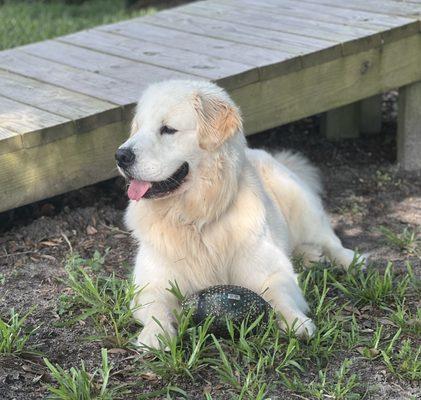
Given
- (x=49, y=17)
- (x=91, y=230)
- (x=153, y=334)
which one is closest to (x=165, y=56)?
(x=91, y=230)

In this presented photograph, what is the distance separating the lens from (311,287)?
434cm

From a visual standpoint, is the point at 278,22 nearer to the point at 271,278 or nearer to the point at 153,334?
the point at 271,278

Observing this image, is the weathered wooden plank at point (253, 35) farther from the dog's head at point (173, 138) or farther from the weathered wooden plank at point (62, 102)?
the dog's head at point (173, 138)

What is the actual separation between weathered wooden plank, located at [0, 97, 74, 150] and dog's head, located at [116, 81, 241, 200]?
31.7 inches

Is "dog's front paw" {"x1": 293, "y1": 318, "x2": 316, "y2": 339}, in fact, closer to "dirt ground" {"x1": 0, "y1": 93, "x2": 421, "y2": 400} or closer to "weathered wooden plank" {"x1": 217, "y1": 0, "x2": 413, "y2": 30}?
"dirt ground" {"x1": 0, "y1": 93, "x2": 421, "y2": 400}

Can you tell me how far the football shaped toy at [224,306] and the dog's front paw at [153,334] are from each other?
0.38ft

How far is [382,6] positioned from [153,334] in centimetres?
338

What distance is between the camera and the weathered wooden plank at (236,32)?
541 cm

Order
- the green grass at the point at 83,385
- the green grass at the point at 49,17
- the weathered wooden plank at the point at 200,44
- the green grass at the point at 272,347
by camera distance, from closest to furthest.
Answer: the green grass at the point at 83,385
the green grass at the point at 272,347
the weathered wooden plank at the point at 200,44
the green grass at the point at 49,17

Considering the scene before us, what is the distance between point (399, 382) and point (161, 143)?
4.34ft

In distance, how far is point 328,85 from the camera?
541cm

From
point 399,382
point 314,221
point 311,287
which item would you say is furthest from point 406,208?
point 399,382

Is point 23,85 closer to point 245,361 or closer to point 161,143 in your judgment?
point 161,143

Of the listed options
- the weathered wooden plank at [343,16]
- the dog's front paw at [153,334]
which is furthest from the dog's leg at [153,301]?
the weathered wooden plank at [343,16]
